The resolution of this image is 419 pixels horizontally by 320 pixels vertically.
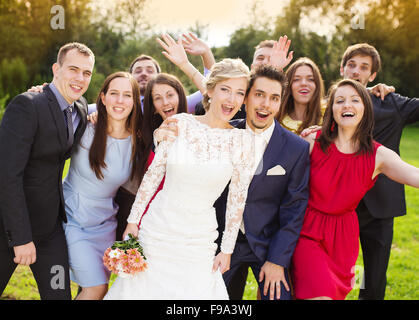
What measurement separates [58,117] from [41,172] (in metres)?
0.54

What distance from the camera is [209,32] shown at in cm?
2633

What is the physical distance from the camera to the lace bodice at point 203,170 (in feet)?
10.9

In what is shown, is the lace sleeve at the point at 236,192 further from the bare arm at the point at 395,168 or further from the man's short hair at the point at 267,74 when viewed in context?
the bare arm at the point at 395,168

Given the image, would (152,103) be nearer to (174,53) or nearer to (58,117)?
(174,53)

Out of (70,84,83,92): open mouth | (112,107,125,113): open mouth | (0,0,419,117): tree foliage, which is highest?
(0,0,419,117): tree foliage

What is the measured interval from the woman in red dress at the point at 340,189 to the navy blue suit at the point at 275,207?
141 millimetres

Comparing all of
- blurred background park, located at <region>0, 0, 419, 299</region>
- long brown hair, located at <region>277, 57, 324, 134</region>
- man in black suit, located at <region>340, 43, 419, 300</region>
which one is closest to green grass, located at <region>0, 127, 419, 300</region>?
man in black suit, located at <region>340, 43, 419, 300</region>

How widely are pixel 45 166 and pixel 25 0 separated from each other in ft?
95.5

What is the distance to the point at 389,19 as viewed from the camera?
104 feet

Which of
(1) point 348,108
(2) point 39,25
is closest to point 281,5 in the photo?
(2) point 39,25

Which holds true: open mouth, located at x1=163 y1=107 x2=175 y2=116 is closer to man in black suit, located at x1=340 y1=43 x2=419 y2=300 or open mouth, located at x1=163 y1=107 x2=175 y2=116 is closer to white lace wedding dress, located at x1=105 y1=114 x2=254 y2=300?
white lace wedding dress, located at x1=105 y1=114 x2=254 y2=300

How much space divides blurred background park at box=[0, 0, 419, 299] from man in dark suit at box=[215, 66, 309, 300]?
68.0ft

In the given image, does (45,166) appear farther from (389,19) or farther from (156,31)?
(389,19)

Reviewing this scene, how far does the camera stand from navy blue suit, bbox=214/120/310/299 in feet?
Result: 11.7
